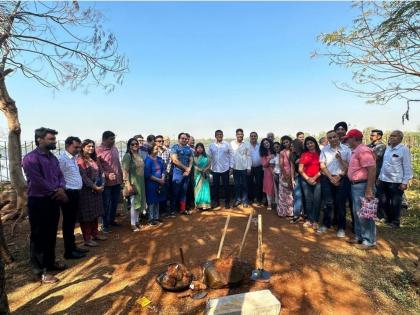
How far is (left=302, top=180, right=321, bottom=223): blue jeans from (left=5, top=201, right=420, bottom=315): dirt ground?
0.32 meters

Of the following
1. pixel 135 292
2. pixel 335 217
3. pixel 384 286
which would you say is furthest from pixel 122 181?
pixel 384 286

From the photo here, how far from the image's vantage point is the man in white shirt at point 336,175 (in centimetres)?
537

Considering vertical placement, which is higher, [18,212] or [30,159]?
[30,159]

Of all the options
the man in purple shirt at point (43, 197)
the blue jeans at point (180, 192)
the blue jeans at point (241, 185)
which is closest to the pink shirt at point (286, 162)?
the blue jeans at point (241, 185)

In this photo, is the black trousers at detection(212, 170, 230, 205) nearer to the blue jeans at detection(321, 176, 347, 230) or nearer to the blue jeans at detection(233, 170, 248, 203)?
the blue jeans at detection(233, 170, 248, 203)

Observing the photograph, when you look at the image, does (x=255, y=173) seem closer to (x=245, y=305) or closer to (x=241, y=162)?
(x=241, y=162)

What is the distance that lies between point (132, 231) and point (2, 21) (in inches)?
172

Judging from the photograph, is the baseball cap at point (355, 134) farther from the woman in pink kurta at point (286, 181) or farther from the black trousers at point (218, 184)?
the black trousers at point (218, 184)

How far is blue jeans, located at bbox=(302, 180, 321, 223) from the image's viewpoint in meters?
5.78

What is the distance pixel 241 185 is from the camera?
762cm

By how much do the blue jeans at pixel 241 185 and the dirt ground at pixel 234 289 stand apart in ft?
5.31

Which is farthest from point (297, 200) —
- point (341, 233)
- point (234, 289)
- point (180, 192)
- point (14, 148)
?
point (14, 148)

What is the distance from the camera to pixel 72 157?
468cm

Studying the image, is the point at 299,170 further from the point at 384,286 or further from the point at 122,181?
the point at 122,181
